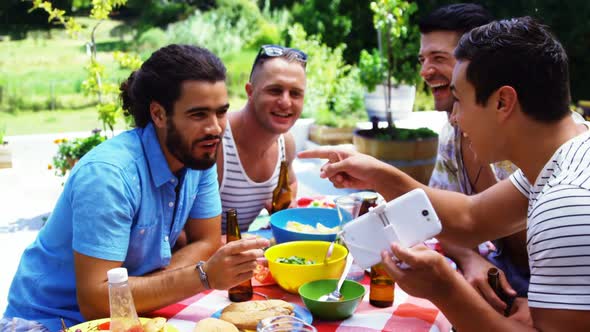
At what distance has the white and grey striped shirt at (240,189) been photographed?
299cm

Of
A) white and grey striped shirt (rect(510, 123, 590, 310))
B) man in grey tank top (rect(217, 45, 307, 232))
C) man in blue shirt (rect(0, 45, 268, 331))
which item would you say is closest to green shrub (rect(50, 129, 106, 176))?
man in grey tank top (rect(217, 45, 307, 232))

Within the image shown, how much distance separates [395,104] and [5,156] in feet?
17.4

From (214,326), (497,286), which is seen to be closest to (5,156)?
(214,326)

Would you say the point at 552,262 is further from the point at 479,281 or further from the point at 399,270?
the point at 479,281

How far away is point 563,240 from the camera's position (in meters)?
1.29

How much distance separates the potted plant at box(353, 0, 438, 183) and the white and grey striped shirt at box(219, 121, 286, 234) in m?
2.50

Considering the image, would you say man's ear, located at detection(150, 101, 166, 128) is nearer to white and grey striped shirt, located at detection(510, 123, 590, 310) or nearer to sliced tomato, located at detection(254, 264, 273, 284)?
sliced tomato, located at detection(254, 264, 273, 284)

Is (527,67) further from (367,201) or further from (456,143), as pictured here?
(456,143)

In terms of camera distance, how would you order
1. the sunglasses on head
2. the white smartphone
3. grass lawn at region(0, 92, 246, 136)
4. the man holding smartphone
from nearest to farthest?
the white smartphone → the man holding smartphone → the sunglasses on head → grass lawn at region(0, 92, 246, 136)

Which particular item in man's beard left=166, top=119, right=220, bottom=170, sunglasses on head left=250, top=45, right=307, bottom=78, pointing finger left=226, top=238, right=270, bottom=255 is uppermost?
sunglasses on head left=250, top=45, right=307, bottom=78

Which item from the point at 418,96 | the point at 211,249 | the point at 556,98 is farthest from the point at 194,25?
the point at 556,98

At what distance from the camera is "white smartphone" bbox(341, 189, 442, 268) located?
4.77 feet

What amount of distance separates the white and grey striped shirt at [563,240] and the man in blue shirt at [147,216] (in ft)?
2.48

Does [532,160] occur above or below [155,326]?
above
